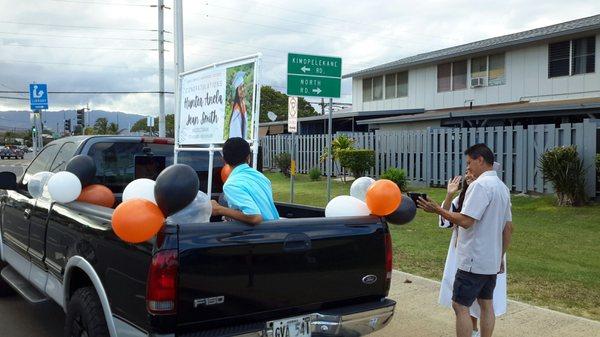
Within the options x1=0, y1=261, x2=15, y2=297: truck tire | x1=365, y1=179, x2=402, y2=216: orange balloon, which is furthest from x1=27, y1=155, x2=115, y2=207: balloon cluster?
x1=365, y1=179, x2=402, y2=216: orange balloon

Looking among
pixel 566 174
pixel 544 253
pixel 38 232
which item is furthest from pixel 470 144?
pixel 38 232

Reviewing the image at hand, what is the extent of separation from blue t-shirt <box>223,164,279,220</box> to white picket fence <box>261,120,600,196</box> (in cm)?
1172

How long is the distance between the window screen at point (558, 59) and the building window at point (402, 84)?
7.82m

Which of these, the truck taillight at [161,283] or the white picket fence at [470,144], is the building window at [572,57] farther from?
the truck taillight at [161,283]

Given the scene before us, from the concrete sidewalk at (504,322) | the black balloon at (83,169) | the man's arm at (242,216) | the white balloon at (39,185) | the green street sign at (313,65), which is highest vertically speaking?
the green street sign at (313,65)

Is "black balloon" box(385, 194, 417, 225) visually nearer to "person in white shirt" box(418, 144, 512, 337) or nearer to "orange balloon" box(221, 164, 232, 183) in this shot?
"person in white shirt" box(418, 144, 512, 337)

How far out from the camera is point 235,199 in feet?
11.8

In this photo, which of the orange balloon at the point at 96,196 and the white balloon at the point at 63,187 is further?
the orange balloon at the point at 96,196

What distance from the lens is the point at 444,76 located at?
25.5 m

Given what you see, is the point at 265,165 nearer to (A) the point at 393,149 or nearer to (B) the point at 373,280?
(A) the point at 393,149

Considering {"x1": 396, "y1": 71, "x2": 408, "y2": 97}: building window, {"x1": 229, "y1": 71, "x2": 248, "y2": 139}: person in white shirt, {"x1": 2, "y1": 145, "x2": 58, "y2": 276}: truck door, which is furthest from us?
{"x1": 396, "y1": 71, "x2": 408, "y2": 97}: building window

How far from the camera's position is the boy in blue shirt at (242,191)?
352 centimetres

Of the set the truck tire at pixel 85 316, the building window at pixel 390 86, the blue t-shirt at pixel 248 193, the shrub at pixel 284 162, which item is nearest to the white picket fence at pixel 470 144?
the shrub at pixel 284 162

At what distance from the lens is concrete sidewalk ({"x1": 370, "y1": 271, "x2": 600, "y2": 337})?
16.2 ft
